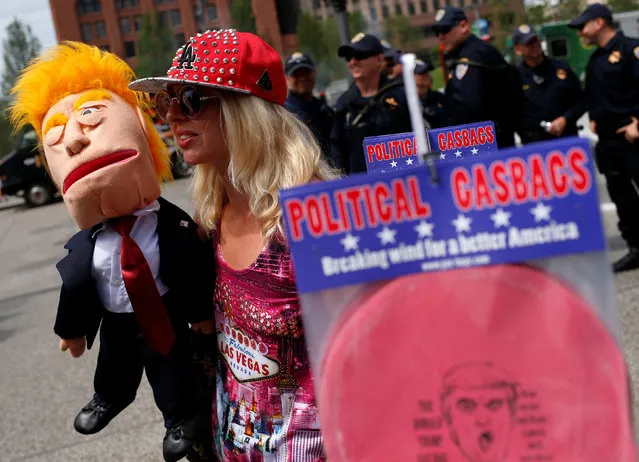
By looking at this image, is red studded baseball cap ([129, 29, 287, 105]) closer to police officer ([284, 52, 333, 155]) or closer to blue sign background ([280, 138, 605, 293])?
blue sign background ([280, 138, 605, 293])

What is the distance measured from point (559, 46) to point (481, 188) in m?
33.4

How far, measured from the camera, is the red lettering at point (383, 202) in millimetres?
1124

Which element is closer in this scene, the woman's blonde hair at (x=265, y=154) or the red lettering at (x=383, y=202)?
the red lettering at (x=383, y=202)

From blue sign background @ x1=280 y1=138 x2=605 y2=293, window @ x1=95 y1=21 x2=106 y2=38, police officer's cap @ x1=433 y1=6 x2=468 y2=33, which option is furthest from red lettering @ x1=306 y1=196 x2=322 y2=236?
window @ x1=95 y1=21 x2=106 y2=38

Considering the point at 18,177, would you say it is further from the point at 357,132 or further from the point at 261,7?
the point at 261,7

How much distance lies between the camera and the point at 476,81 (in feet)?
17.5

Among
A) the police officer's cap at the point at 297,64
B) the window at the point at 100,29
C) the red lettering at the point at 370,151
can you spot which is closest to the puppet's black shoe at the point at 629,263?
the police officer's cap at the point at 297,64

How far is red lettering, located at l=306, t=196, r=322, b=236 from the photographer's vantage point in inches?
44.8

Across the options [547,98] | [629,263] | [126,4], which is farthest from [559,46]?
[126,4]

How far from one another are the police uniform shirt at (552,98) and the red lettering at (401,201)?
18.7ft

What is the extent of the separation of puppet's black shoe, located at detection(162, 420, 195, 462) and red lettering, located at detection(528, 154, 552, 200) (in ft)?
4.52

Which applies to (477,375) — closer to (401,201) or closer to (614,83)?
(401,201)

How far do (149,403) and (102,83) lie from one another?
10.6ft

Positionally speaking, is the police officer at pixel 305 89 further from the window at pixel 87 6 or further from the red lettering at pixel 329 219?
the window at pixel 87 6
